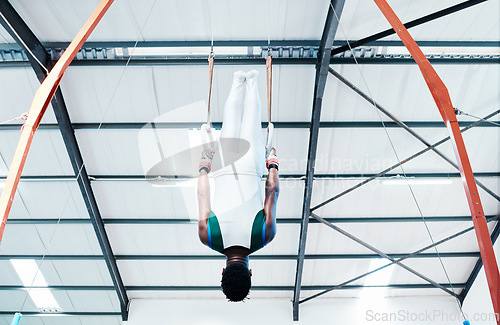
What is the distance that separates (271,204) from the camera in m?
4.16

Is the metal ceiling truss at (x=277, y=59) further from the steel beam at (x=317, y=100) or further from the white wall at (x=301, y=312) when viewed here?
the white wall at (x=301, y=312)

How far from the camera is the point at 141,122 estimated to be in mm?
8625

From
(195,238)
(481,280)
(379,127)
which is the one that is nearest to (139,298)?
(195,238)

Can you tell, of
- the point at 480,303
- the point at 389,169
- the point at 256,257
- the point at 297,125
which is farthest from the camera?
the point at 256,257

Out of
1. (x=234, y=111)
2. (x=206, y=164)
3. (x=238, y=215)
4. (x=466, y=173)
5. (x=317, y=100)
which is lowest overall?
(x=238, y=215)

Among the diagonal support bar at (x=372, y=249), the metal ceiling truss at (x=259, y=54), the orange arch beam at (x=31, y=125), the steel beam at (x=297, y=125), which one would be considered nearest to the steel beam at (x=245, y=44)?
the metal ceiling truss at (x=259, y=54)

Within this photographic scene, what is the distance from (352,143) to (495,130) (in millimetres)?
3309

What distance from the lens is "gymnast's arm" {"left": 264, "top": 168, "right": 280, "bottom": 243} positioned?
13.2ft

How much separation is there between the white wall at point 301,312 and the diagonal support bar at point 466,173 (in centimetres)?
806

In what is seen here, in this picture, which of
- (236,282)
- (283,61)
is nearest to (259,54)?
(283,61)

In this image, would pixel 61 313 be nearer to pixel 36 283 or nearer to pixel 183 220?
pixel 36 283

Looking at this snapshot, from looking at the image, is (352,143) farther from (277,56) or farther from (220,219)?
(220,219)

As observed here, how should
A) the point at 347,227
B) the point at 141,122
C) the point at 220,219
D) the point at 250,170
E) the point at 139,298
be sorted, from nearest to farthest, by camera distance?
the point at 220,219 → the point at 250,170 → the point at 141,122 → the point at 347,227 → the point at 139,298

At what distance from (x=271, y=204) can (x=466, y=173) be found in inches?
82.6
